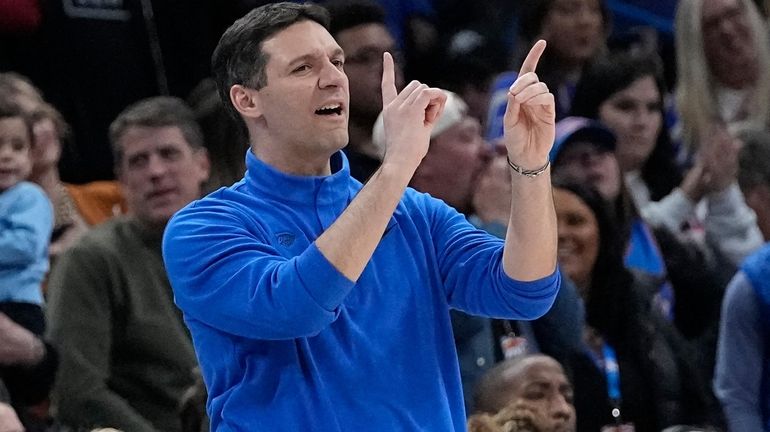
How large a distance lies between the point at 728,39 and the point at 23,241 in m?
3.22

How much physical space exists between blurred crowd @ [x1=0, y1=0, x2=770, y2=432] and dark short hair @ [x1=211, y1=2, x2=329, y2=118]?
1.41 metres

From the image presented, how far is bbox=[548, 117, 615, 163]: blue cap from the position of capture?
5348mm

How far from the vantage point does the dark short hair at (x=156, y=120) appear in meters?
4.85

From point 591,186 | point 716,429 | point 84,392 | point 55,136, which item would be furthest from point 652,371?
point 55,136

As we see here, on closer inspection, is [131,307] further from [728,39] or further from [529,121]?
[728,39]

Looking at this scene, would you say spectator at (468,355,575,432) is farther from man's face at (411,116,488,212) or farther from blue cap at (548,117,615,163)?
blue cap at (548,117,615,163)

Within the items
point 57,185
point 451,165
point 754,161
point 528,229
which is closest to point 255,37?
point 528,229

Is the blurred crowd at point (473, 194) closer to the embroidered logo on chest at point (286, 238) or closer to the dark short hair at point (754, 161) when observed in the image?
the dark short hair at point (754, 161)

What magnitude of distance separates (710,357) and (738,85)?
63.4 inches

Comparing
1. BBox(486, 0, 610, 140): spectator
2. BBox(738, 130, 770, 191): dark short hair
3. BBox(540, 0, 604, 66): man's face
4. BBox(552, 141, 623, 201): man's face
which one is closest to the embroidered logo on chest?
BBox(552, 141, 623, 201): man's face

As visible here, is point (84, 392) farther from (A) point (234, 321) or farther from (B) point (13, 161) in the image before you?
(A) point (234, 321)

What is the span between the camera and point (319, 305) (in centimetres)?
257

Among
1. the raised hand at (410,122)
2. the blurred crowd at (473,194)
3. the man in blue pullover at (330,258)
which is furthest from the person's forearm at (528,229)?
the blurred crowd at (473,194)

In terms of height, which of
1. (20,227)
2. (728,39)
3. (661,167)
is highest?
(728,39)
